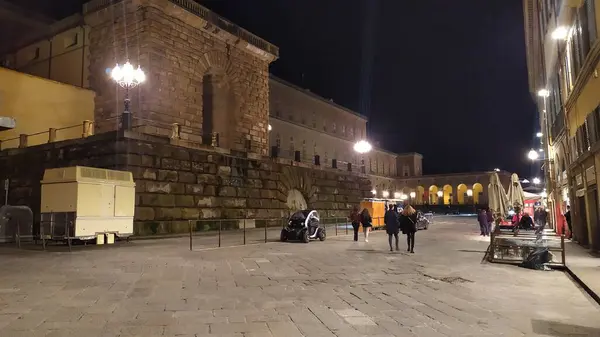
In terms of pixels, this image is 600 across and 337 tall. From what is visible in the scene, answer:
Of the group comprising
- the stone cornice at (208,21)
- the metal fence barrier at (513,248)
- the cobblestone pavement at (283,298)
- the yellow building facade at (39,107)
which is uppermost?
the stone cornice at (208,21)

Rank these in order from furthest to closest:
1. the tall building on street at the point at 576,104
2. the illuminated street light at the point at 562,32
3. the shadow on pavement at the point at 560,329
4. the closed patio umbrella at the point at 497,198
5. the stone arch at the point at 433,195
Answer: the stone arch at the point at 433,195, the closed patio umbrella at the point at 497,198, the illuminated street light at the point at 562,32, the tall building on street at the point at 576,104, the shadow on pavement at the point at 560,329

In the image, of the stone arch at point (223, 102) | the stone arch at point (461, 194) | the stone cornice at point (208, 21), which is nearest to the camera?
the stone cornice at point (208, 21)

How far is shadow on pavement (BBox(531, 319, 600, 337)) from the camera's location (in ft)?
15.2

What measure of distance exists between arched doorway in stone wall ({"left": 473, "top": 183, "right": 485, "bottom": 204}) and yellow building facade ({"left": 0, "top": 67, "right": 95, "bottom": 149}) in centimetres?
6272

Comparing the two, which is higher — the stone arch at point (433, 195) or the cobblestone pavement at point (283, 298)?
the stone arch at point (433, 195)

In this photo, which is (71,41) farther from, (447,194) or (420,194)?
(447,194)

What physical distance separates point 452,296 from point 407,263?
12.6ft

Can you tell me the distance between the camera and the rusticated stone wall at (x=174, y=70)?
2089 cm

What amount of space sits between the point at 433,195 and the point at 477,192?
23.3 feet

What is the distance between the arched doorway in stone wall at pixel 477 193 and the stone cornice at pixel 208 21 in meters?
53.1

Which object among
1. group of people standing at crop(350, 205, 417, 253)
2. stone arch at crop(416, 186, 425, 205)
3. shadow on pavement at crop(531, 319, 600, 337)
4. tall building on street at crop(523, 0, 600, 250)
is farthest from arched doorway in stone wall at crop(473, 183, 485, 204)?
shadow on pavement at crop(531, 319, 600, 337)

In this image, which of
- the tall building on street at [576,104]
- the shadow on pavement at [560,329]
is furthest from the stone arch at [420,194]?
the shadow on pavement at [560,329]

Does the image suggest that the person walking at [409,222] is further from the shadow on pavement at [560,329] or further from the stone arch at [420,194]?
the stone arch at [420,194]

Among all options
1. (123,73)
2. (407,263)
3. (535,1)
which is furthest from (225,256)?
(535,1)
